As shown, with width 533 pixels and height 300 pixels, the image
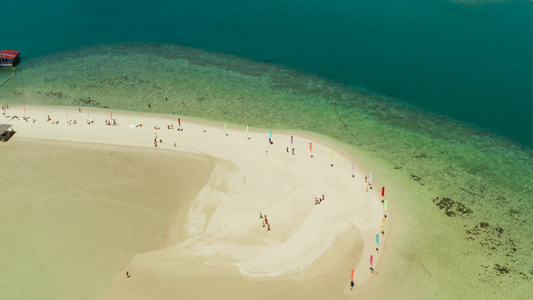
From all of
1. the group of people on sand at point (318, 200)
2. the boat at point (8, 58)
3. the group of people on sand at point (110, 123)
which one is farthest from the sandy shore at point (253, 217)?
the boat at point (8, 58)

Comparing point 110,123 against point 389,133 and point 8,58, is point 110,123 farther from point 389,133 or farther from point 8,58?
point 389,133

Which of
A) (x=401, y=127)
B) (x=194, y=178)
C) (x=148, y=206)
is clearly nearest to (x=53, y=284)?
(x=148, y=206)

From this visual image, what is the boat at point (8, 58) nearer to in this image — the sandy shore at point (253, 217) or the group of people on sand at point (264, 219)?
the sandy shore at point (253, 217)

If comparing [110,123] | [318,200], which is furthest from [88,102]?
[318,200]

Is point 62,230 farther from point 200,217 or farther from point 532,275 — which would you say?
point 532,275

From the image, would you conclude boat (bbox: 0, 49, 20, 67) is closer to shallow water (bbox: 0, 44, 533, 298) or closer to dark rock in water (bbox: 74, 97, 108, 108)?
shallow water (bbox: 0, 44, 533, 298)
